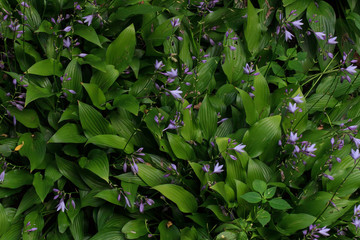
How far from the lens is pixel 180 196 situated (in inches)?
123

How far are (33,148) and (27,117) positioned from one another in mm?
308

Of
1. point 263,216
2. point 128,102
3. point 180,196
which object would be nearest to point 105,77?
point 128,102

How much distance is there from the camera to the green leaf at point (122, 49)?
359cm

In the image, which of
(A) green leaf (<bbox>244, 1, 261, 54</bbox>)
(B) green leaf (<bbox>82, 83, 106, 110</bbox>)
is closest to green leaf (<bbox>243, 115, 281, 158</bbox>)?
(A) green leaf (<bbox>244, 1, 261, 54</bbox>)

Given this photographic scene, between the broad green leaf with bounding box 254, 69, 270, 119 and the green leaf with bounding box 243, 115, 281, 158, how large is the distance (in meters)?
0.26

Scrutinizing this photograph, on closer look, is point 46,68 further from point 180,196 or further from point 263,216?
point 263,216

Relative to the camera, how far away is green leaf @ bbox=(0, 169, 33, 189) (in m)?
3.16

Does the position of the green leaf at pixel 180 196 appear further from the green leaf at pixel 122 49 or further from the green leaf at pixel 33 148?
the green leaf at pixel 122 49

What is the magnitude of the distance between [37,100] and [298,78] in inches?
101

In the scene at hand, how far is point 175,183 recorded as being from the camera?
3.28m

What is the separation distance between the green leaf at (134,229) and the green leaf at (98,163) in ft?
1.40

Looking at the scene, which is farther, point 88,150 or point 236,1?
point 236,1

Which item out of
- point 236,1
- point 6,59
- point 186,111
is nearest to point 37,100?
point 6,59

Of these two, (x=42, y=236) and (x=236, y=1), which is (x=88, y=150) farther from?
(x=236, y=1)
